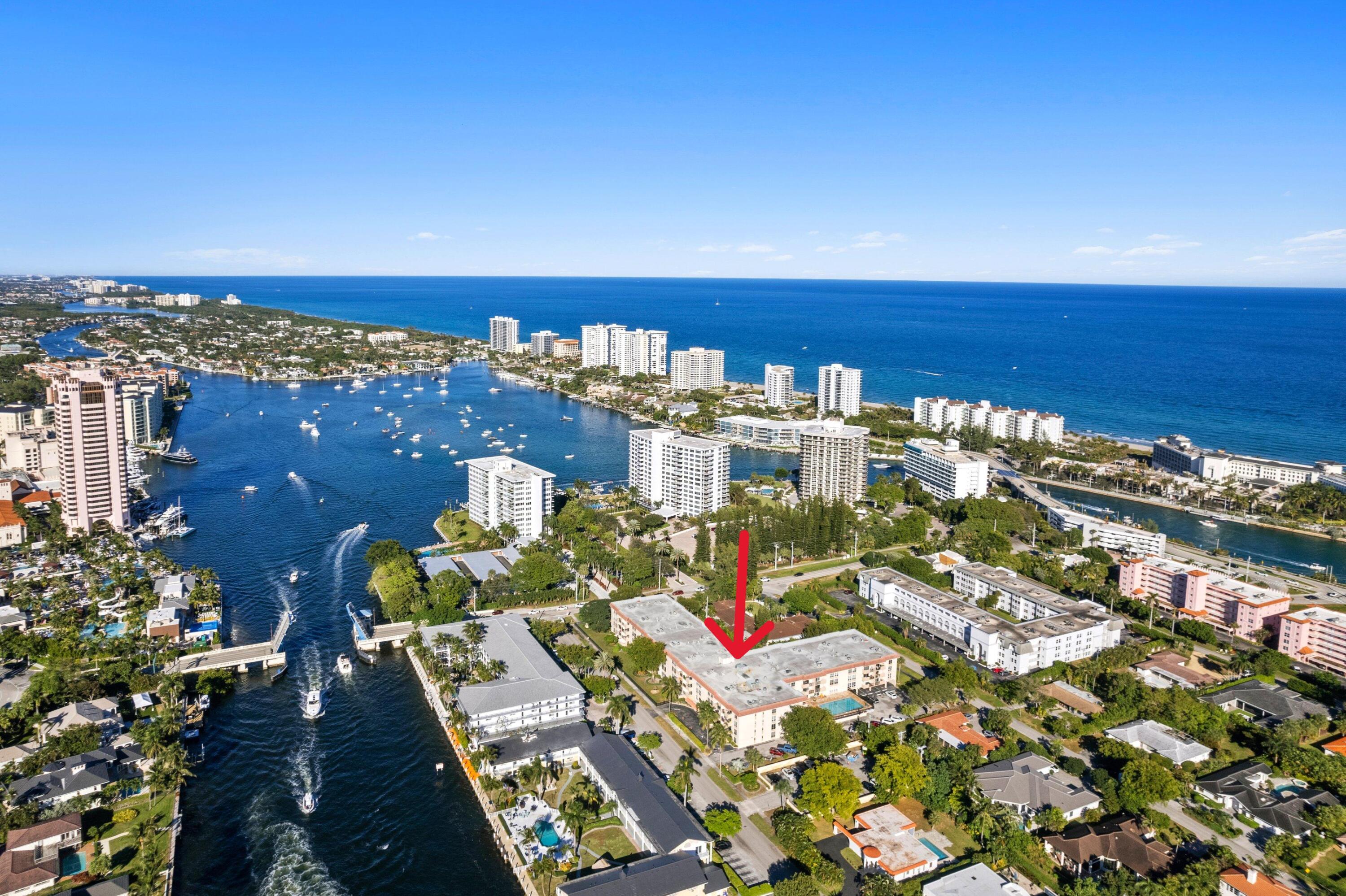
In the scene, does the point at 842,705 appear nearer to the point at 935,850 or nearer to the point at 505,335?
the point at 935,850

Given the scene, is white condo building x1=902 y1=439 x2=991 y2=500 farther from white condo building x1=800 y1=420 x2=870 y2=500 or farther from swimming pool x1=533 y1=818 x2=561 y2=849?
swimming pool x1=533 y1=818 x2=561 y2=849

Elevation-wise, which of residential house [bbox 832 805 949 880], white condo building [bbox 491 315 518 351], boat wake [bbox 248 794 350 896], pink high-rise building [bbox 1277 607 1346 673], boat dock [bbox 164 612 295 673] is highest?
white condo building [bbox 491 315 518 351]

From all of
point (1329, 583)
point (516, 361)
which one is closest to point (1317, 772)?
point (1329, 583)

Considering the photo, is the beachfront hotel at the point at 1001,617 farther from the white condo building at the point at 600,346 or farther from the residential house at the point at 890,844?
the white condo building at the point at 600,346

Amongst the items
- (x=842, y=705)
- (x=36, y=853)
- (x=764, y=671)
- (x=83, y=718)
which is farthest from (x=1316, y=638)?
(x=83, y=718)

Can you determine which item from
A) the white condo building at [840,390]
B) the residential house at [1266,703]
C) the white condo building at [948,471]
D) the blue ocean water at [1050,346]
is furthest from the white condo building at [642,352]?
the residential house at [1266,703]

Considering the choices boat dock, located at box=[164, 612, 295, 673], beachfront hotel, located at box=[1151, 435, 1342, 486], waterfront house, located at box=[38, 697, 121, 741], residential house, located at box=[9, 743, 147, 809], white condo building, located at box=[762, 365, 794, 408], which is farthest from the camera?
white condo building, located at box=[762, 365, 794, 408]

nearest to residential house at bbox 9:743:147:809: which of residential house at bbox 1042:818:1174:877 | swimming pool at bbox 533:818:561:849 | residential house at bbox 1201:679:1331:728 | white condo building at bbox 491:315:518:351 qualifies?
swimming pool at bbox 533:818:561:849
